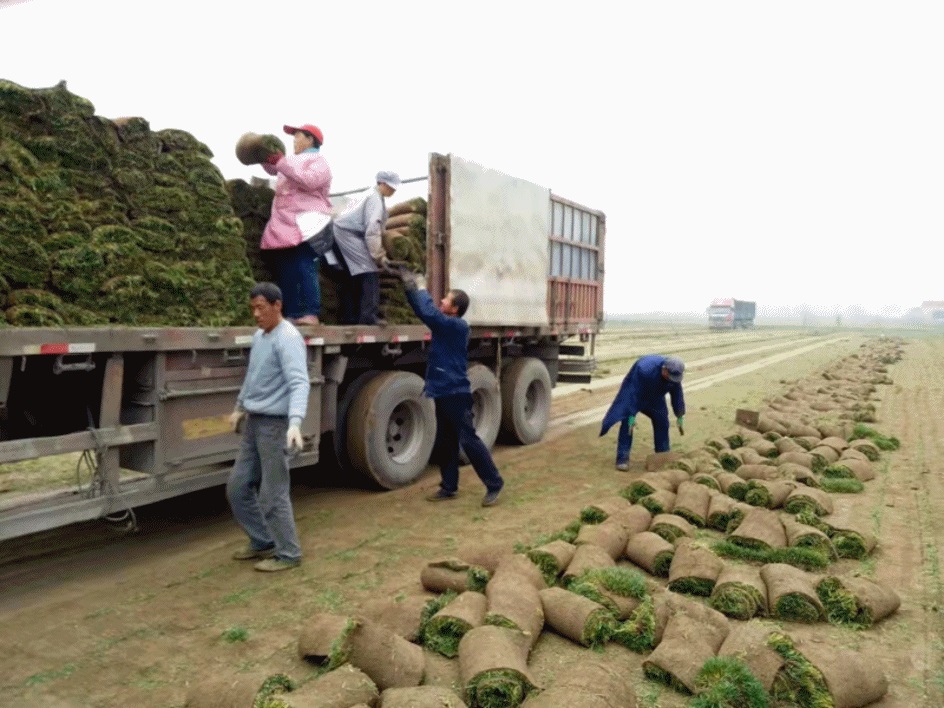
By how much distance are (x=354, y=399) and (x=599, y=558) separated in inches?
119

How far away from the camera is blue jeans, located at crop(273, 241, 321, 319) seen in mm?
6246

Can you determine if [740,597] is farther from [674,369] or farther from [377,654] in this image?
[674,369]

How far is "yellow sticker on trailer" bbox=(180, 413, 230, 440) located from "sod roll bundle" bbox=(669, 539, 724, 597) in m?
3.26

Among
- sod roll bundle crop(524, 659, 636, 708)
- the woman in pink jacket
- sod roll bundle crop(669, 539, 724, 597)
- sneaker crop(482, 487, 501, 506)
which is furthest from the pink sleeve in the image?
sod roll bundle crop(524, 659, 636, 708)

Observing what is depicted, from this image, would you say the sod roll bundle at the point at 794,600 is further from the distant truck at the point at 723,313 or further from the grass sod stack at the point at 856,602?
the distant truck at the point at 723,313

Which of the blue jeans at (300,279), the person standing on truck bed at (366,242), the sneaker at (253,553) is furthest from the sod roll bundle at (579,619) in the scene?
the person standing on truck bed at (366,242)

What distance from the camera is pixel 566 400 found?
1440 centimetres

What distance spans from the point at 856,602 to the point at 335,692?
10.0ft

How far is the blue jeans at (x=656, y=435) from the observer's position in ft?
27.0

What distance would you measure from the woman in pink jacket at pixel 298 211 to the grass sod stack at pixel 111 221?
52 cm

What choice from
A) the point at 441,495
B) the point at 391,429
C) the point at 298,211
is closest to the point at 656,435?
the point at 441,495

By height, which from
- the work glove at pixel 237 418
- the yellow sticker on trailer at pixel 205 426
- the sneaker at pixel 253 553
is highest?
the work glove at pixel 237 418

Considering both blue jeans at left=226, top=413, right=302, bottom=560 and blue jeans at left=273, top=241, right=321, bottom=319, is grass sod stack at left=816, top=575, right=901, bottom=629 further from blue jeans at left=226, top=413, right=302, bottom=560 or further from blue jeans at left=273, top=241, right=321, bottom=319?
blue jeans at left=273, top=241, right=321, bottom=319

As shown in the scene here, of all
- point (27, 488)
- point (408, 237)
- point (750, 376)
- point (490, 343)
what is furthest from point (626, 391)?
point (750, 376)
